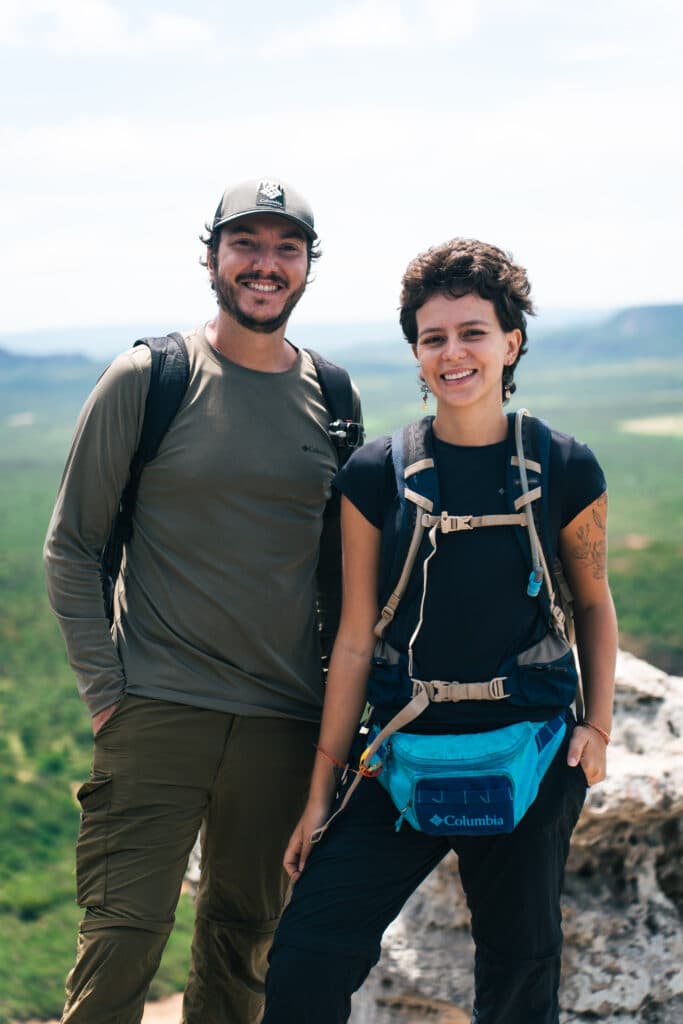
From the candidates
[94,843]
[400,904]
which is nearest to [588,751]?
[400,904]

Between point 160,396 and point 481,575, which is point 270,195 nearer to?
point 160,396

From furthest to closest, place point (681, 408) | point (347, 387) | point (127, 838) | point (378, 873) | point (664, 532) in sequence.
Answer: point (681, 408) → point (664, 532) → point (347, 387) → point (127, 838) → point (378, 873)

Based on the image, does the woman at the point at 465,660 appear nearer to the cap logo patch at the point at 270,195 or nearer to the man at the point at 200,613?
the man at the point at 200,613

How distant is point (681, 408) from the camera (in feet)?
221

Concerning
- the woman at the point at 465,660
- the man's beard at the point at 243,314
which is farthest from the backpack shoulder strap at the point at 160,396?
the woman at the point at 465,660

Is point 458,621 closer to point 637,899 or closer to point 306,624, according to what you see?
point 306,624

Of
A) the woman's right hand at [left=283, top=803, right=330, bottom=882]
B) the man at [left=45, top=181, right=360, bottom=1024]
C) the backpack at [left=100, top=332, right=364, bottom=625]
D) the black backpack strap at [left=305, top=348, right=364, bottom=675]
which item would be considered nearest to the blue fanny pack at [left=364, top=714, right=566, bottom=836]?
the woman's right hand at [left=283, top=803, right=330, bottom=882]

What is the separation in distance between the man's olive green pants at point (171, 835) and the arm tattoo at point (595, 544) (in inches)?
42.3

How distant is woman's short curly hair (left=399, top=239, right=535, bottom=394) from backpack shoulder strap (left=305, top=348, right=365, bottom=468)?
0.49m

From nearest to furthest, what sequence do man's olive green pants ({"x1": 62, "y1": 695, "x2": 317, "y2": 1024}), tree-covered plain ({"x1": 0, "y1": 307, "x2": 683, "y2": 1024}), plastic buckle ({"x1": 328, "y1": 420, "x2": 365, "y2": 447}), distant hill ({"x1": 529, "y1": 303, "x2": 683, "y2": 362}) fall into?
man's olive green pants ({"x1": 62, "y1": 695, "x2": 317, "y2": 1024})
plastic buckle ({"x1": 328, "y1": 420, "x2": 365, "y2": 447})
tree-covered plain ({"x1": 0, "y1": 307, "x2": 683, "y2": 1024})
distant hill ({"x1": 529, "y1": 303, "x2": 683, "y2": 362})

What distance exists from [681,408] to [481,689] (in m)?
67.6

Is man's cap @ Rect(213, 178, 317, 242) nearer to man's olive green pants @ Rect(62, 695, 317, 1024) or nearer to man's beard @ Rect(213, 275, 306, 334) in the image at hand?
man's beard @ Rect(213, 275, 306, 334)

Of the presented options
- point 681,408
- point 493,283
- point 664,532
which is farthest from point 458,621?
point 681,408

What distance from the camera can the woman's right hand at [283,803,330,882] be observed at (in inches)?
132
